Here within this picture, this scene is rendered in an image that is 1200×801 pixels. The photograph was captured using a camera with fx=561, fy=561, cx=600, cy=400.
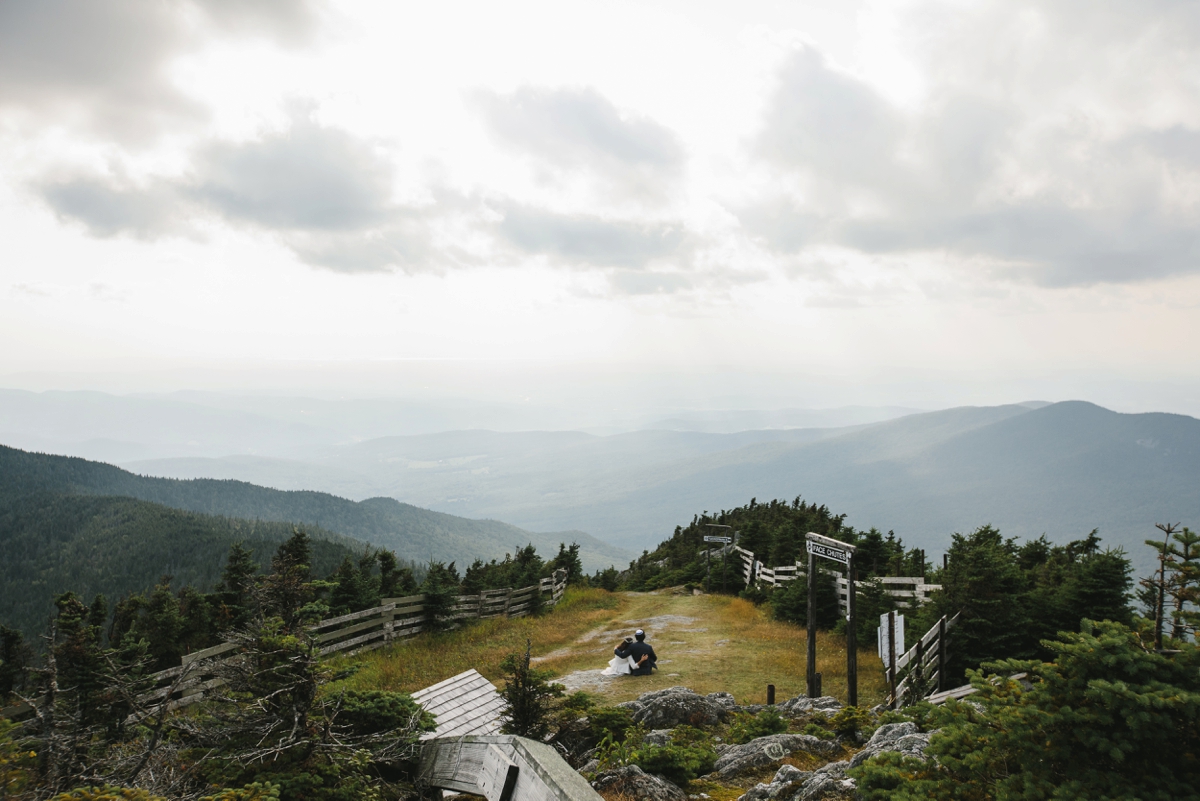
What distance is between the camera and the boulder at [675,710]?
856 cm

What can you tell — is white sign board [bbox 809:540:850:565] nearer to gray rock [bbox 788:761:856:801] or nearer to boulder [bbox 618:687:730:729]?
boulder [bbox 618:687:730:729]

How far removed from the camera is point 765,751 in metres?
6.76

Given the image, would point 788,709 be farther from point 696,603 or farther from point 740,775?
point 696,603

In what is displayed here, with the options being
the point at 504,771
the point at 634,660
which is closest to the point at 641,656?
the point at 634,660

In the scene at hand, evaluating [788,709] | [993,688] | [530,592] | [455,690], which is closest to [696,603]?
[530,592]

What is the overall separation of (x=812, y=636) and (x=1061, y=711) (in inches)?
322

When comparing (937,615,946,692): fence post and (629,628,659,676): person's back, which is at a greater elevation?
(937,615,946,692): fence post

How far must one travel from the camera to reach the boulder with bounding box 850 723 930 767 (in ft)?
18.1

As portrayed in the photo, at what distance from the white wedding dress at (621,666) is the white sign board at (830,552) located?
17.0 ft

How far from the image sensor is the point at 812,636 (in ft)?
36.0

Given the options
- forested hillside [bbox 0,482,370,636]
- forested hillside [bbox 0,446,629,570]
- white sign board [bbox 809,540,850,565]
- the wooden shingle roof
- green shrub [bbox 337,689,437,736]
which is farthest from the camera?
forested hillside [bbox 0,446,629,570]

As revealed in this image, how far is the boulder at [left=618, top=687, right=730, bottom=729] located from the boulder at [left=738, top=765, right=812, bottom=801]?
316cm

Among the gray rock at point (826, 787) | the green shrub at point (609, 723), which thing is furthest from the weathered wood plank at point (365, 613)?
the gray rock at point (826, 787)

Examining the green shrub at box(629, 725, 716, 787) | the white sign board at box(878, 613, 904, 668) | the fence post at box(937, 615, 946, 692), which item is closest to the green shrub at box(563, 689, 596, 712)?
the green shrub at box(629, 725, 716, 787)
